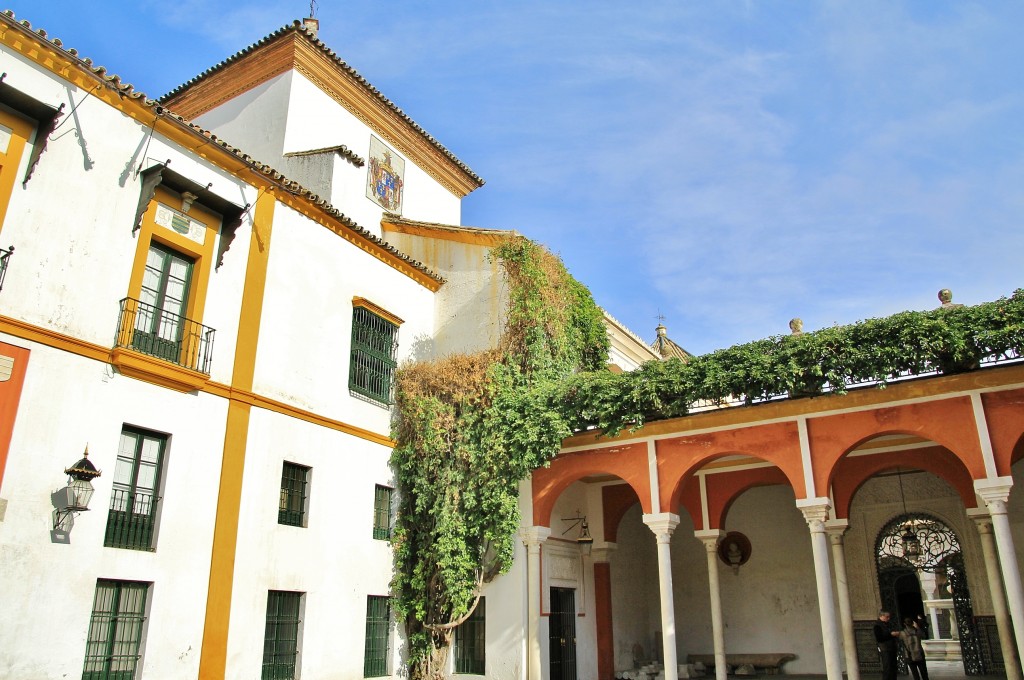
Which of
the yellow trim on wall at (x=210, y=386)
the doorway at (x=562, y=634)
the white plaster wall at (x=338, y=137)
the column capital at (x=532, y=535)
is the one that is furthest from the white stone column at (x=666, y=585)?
the white plaster wall at (x=338, y=137)

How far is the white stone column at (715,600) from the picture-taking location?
13938 mm

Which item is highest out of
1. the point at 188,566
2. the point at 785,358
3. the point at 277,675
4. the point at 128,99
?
the point at 128,99

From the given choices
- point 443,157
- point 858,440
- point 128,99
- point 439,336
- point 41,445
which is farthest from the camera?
point 443,157

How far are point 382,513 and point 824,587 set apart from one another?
7690mm

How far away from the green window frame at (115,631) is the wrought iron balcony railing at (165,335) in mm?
3110

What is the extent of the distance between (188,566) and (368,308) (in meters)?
6.02

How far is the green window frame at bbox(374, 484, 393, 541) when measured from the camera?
14.4 m

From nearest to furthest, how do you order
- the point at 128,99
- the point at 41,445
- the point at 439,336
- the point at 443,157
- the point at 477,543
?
the point at 41,445 < the point at 128,99 < the point at 477,543 < the point at 439,336 < the point at 443,157

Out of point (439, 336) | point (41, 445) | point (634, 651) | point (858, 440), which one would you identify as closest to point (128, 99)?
point (41, 445)

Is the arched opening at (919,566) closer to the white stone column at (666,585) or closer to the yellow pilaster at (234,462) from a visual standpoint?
the white stone column at (666,585)

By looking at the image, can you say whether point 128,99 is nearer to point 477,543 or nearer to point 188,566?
point 188,566

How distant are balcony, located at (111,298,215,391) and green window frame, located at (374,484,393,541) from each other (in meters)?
4.39

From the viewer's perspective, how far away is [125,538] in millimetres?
10156

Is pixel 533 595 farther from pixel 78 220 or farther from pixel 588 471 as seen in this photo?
pixel 78 220
